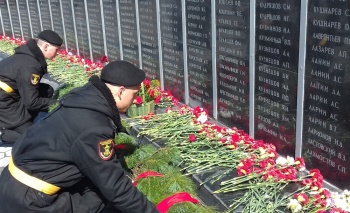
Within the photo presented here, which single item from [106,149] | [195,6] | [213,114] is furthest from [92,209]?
[195,6]

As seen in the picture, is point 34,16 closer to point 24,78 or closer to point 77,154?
point 24,78

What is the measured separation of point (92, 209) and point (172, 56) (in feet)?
10.8

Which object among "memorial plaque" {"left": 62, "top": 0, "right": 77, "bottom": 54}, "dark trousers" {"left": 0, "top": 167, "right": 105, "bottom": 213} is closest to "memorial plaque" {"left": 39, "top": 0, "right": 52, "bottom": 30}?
"memorial plaque" {"left": 62, "top": 0, "right": 77, "bottom": 54}

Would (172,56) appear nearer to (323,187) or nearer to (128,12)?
(128,12)

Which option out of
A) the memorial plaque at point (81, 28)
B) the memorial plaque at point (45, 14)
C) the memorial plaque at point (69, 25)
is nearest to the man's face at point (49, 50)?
the memorial plaque at point (81, 28)

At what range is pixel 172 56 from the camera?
627 cm

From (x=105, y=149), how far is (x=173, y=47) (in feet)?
11.9

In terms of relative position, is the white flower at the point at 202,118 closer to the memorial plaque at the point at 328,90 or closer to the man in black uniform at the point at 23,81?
the memorial plaque at the point at 328,90

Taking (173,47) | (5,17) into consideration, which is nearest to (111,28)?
(173,47)

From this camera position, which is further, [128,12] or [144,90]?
[128,12]

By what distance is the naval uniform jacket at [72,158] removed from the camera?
8.99ft

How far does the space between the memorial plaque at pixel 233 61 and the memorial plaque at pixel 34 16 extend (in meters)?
7.32

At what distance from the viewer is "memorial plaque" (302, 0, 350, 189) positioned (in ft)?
11.7

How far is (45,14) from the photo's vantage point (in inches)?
429
